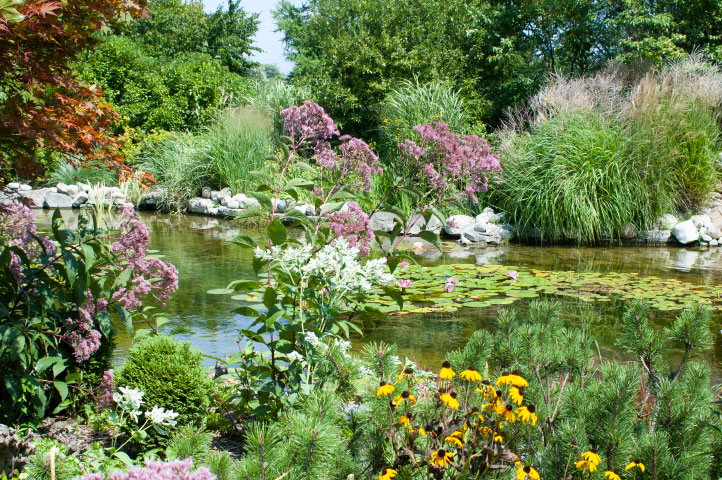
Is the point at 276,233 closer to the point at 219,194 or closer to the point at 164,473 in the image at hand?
the point at 164,473

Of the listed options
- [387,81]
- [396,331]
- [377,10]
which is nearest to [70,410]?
[396,331]

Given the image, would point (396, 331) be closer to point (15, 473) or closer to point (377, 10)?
point (15, 473)

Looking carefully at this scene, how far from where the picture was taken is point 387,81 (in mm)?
15070

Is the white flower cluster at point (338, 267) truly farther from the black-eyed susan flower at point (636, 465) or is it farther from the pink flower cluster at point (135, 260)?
the black-eyed susan flower at point (636, 465)

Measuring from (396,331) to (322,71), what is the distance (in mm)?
12220

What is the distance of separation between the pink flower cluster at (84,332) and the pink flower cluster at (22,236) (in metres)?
0.26

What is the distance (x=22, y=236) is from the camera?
8.49 feet

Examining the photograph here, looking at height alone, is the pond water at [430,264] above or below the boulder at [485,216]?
below

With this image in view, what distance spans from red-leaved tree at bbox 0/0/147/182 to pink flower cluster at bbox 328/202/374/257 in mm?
1021

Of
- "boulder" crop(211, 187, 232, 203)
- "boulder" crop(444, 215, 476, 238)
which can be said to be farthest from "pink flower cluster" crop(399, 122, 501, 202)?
"boulder" crop(211, 187, 232, 203)

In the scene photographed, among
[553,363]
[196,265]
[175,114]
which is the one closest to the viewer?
[553,363]

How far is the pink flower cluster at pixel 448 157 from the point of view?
3.22m

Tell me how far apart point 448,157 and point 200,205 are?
1026 cm

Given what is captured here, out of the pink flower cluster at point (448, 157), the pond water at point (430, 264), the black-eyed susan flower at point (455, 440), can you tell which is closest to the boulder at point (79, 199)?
the pond water at point (430, 264)
